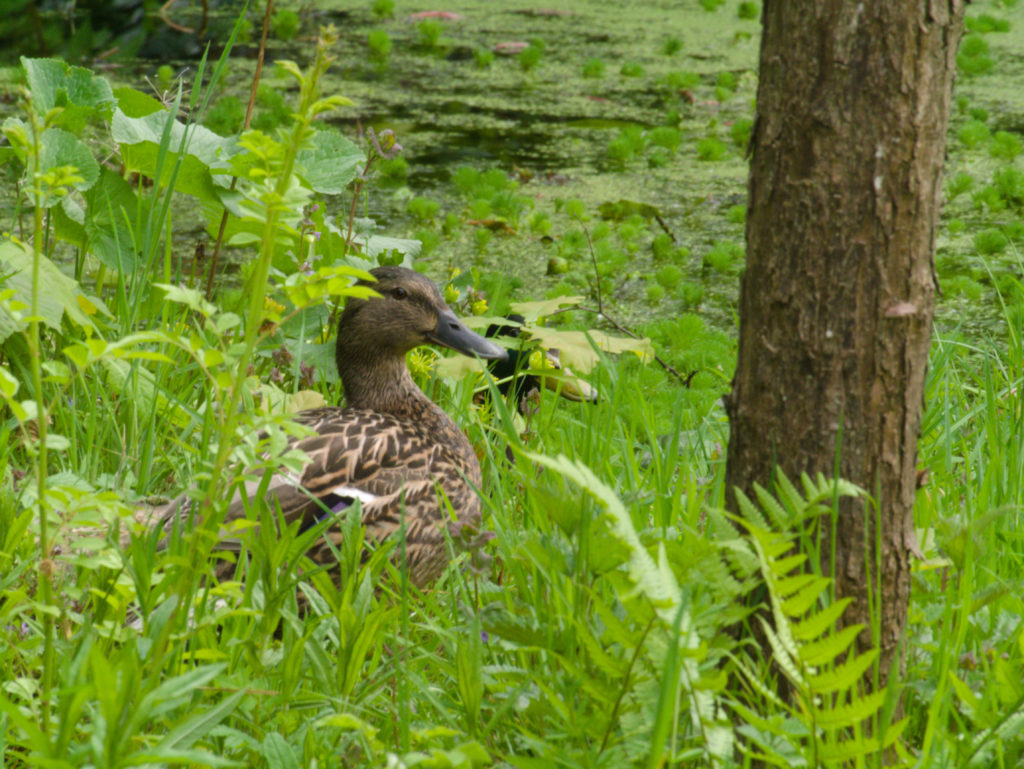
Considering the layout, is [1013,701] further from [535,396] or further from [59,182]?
[535,396]

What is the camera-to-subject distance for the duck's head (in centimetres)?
317

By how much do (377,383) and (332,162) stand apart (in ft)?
2.04

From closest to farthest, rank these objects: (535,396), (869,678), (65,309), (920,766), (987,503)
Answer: (920,766) < (869,678) < (987,503) < (65,309) < (535,396)

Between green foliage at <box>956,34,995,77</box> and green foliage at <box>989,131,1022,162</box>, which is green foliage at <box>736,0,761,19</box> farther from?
green foliage at <box>989,131,1022,162</box>

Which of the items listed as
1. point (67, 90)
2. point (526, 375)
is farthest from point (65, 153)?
point (526, 375)

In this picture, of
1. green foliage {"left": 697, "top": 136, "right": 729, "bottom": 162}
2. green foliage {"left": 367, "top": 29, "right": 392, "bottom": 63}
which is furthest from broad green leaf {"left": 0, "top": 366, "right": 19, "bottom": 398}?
green foliage {"left": 367, "top": 29, "right": 392, "bottom": 63}

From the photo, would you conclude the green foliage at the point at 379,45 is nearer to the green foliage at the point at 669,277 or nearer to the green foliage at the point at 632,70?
the green foliage at the point at 632,70

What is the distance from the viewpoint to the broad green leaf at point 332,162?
316 centimetres

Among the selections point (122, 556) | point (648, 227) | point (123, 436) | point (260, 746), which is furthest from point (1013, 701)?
point (648, 227)

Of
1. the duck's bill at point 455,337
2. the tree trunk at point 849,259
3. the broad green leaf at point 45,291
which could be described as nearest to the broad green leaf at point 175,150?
the broad green leaf at point 45,291

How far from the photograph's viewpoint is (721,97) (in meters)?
7.58

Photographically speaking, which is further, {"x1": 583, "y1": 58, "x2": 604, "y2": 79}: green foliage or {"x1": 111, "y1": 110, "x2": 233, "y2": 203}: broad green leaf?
{"x1": 583, "y1": 58, "x2": 604, "y2": 79}: green foliage

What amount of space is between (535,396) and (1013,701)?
209 cm

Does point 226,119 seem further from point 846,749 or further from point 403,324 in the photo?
point 846,749
